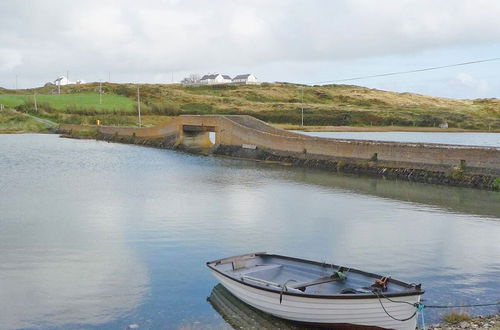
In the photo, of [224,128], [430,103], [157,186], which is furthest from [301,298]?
[430,103]

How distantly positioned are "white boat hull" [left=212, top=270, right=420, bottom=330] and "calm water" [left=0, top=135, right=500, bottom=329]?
58.0 inches

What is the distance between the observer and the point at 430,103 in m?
136

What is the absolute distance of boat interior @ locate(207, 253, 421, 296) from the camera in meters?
10.2

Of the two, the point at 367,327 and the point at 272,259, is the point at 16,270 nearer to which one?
the point at 272,259

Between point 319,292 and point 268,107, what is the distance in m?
102

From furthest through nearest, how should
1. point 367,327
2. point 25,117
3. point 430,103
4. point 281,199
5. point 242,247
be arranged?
point 430,103
point 25,117
point 281,199
point 242,247
point 367,327

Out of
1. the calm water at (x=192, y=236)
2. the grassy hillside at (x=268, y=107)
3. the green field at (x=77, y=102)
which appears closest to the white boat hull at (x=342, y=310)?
the calm water at (x=192, y=236)

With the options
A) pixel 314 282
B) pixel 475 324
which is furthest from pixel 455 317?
pixel 314 282

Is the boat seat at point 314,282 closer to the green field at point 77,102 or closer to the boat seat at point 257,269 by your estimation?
the boat seat at point 257,269

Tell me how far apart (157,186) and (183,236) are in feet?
40.9

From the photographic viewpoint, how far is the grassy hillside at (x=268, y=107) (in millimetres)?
97625

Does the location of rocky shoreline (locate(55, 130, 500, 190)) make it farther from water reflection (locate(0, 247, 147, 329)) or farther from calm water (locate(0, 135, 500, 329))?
water reflection (locate(0, 247, 147, 329))

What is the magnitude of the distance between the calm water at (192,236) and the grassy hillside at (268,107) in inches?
2492

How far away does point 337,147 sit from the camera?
38.8 m
